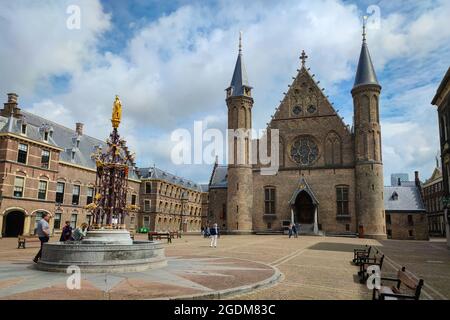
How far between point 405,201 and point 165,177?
37.5 m

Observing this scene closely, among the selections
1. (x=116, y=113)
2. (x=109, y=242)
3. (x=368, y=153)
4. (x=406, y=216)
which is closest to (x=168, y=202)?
(x=368, y=153)

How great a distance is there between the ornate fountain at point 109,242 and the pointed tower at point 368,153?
31.5 m

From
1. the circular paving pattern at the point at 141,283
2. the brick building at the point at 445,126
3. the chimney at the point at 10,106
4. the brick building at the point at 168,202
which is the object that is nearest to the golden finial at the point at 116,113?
the circular paving pattern at the point at 141,283

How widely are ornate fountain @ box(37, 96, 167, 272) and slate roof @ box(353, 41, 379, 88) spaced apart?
34.2 metres

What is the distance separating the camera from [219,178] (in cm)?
5459

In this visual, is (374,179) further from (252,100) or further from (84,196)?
(84,196)

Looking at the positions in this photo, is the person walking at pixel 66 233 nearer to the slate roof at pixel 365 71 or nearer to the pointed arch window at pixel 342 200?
the pointed arch window at pixel 342 200

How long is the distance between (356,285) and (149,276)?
18.9ft

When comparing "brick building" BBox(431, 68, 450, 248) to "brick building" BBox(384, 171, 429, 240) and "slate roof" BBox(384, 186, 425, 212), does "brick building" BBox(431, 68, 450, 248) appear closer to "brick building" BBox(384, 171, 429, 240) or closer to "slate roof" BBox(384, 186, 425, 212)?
"brick building" BBox(384, 171, 429, 240)

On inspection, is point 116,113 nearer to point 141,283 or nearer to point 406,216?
point 141,283

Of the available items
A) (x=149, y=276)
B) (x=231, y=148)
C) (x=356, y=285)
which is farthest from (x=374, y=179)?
(x=149, y=276)

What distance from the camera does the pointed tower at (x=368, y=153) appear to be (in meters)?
37.9
